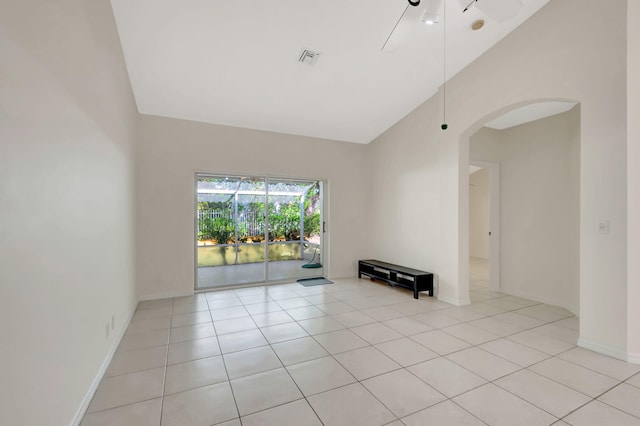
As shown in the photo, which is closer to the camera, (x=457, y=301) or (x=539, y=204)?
(x=457, y=301)

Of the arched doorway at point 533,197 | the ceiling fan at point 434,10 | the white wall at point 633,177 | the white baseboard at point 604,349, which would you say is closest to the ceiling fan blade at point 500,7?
the ceiling fan at point 434,10

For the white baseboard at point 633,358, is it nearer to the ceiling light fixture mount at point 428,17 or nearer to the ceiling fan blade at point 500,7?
the ceiling fan blade at point 500,7

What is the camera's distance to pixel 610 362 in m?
2.55

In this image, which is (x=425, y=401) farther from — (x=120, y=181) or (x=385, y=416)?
(x=120, y=181)

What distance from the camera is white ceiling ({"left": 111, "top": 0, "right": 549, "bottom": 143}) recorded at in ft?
9.46

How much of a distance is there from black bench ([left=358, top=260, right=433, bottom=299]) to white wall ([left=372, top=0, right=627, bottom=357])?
0.83 feet

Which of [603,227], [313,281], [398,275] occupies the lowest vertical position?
[313,281]

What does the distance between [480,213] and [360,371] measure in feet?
26.6

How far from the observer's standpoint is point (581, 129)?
2.88m

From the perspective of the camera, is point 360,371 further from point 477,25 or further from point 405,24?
point 477,25

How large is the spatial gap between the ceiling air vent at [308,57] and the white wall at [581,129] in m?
2.19

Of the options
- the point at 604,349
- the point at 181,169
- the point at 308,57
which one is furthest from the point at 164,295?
the point at 604,349

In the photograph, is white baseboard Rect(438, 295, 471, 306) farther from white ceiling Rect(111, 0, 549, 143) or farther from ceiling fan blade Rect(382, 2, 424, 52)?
ceiling fan blade Rect(382, 2, 424, 52)

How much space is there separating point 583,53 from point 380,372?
376 centimetres
